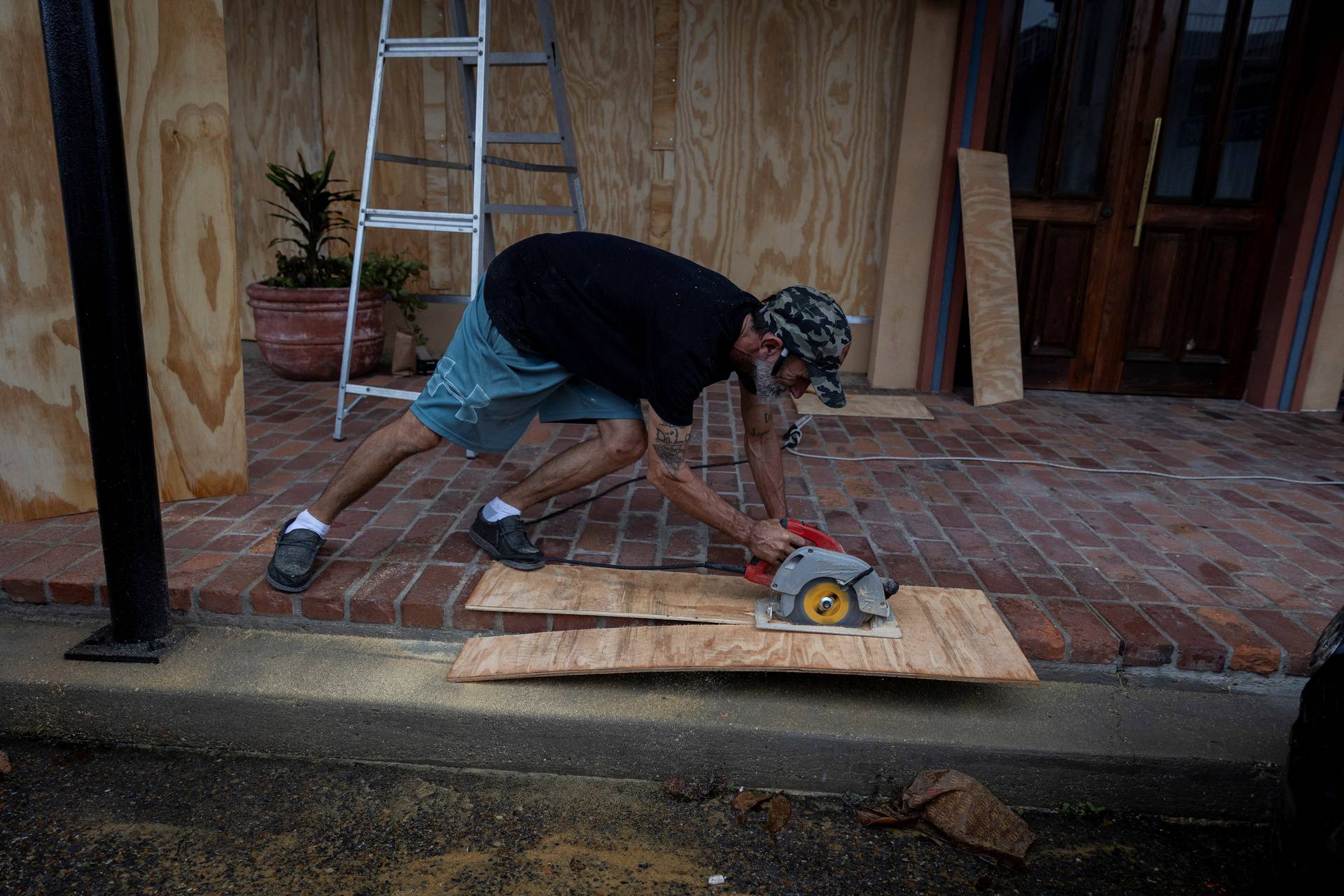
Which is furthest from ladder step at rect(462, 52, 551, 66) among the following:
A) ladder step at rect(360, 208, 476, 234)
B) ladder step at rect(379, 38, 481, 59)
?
ladder step at rect(360, 208, 476, 234)

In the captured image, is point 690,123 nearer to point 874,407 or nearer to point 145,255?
point 874,407

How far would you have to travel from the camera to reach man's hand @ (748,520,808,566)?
2.49 meters

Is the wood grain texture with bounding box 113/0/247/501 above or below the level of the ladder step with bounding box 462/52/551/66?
below

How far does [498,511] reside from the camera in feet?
9.82

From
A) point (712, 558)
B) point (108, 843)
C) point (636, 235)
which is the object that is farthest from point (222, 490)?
point (636, 235)

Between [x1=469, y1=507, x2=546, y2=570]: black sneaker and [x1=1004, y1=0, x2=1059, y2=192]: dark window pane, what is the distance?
4088 mm

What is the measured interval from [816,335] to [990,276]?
3373 mm

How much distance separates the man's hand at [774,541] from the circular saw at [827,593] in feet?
0.09

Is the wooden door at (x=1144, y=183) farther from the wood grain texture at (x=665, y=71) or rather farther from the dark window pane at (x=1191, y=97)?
the wood grain texture at (x=665, y=71)

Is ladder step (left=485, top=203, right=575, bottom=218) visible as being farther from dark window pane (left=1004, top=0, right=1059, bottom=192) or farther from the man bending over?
dark window pane (left=1004, top=0, right=1059, bottom=192)

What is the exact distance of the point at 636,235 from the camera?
5742 millimetres

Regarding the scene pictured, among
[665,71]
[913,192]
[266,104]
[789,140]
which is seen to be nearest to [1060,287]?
[913,192]

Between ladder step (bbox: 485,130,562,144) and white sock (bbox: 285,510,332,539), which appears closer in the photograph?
white sock (bbox: 285,510,332,539)

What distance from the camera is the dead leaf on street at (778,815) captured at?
2.21 metres
